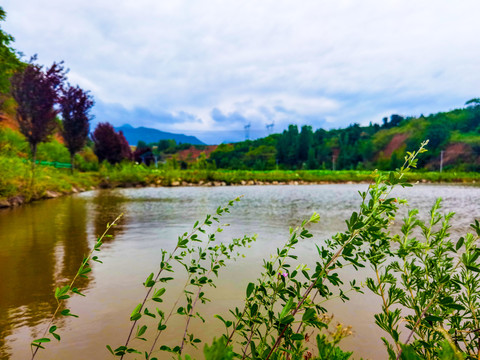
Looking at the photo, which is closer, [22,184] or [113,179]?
[22,184]

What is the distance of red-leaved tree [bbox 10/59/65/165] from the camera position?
15008 mm

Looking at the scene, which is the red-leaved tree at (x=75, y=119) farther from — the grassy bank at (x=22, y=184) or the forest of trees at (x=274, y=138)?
the grassy bank at (x=22, y=184)

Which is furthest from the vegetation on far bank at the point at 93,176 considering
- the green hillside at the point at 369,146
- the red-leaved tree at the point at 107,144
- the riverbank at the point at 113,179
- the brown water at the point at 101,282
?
the green hillside at the point at 369,146

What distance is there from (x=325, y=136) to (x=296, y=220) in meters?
103

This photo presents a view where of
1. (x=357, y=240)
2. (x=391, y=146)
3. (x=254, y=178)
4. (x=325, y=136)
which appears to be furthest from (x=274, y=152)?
(x=357, y=240)

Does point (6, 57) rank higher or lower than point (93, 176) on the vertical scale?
higher

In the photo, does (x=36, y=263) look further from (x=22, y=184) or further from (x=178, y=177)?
(x=178, y=177)

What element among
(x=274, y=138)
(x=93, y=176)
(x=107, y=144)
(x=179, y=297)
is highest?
(x=274, y=138)

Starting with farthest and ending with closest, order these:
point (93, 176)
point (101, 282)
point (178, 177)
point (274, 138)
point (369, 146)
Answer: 1. point (274, 138)
2. point (369, 146)
3. point (178, 177)
4. point (93, 176)
5. point (101, 282)

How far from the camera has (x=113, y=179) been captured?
20781mm

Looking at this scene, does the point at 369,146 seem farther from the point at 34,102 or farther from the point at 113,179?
the point at 34,102

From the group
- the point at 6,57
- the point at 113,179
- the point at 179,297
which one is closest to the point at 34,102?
the point at 6,57

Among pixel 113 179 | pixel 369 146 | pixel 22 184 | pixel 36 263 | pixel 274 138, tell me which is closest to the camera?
pixel 36 263

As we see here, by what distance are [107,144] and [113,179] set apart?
9371 millimetres
